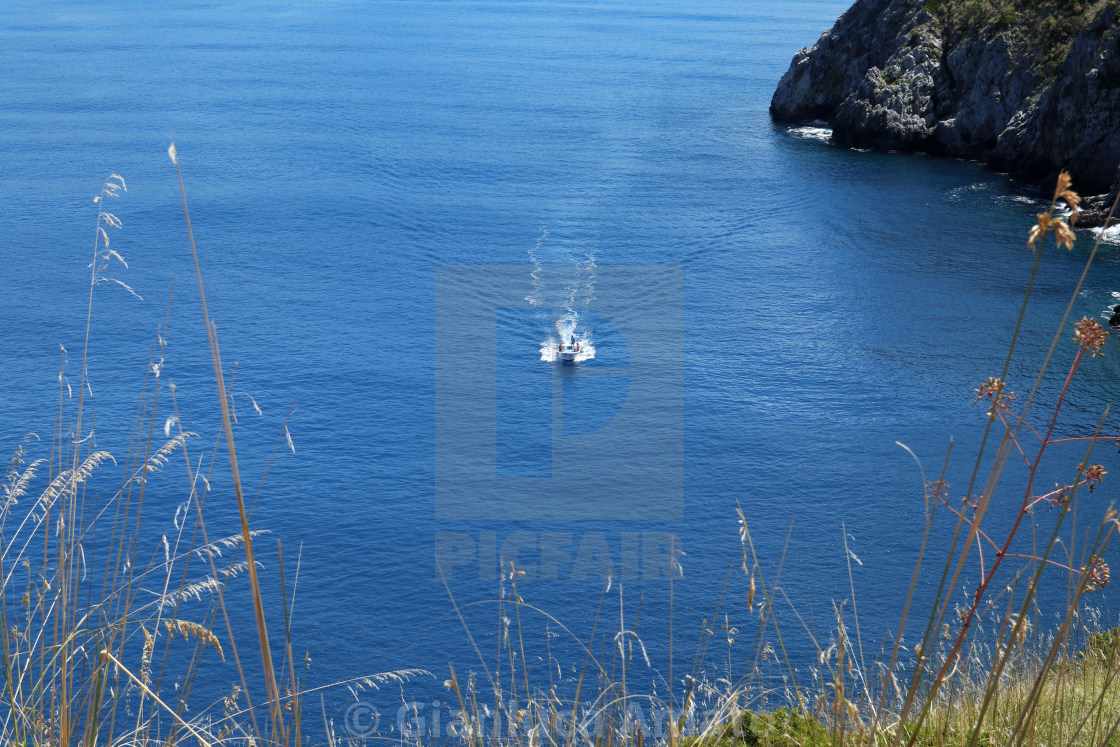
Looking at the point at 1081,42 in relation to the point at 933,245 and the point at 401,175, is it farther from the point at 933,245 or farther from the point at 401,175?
the point at 401,175

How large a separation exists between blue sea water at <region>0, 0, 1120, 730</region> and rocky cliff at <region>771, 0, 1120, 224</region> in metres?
3.64

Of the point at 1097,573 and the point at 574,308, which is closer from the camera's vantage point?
the point at 1097,573

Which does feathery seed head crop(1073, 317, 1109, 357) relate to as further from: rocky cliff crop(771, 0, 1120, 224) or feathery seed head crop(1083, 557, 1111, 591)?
rocky cliff crop(771, 0, 1120, 224)

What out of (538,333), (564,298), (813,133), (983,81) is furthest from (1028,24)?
(538,333)

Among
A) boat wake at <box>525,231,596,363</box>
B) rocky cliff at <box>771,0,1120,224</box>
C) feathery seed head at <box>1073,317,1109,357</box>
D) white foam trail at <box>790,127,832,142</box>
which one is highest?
rocky cliff at <box>771,0,1120,224</box>

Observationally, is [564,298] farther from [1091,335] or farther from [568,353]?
[1091,335]

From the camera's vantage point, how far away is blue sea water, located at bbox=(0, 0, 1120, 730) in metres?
51.5

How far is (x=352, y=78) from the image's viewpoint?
158 meters

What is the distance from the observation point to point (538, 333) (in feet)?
244

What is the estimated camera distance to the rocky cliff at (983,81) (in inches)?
3295

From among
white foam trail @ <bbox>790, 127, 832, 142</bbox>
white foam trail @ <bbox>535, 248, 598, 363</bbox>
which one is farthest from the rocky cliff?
white foam trail @ <bbox>535, 248, 598, 363</bbox>

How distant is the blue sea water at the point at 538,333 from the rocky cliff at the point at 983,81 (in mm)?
3643

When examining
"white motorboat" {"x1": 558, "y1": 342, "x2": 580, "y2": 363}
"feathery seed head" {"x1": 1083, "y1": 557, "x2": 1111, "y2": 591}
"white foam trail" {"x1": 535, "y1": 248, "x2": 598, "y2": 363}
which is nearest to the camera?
"feathery seed head" {"x1": 1083, "y1": 557, "x2": 1111, "y2": 591}

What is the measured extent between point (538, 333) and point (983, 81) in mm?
55414
